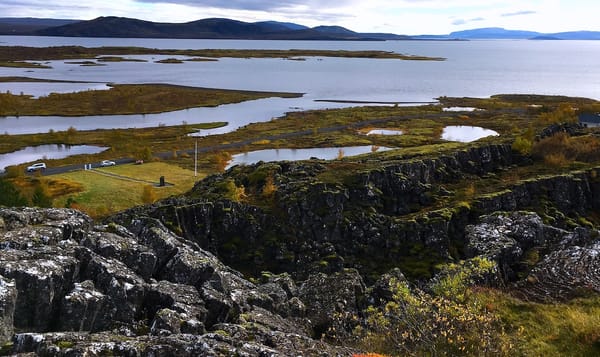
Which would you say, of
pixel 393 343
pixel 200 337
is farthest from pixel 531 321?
pixel 200 337

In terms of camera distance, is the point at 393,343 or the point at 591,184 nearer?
the point at 393,343

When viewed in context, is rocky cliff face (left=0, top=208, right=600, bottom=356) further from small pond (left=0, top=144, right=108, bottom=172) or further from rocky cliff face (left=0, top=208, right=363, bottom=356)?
small pond (left=0, top=144, right=108, bottom=172)

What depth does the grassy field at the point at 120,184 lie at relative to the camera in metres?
79.8

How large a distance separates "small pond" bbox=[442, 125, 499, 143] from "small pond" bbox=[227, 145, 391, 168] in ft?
103

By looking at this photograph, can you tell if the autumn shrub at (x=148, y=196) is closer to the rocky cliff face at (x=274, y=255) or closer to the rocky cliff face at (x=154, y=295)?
the rocky cliff face at (x=274, y=255)

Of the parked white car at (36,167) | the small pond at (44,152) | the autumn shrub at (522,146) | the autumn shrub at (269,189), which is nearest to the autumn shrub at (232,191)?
the autumn shrub at (269,189)

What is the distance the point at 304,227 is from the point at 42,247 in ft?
98.9

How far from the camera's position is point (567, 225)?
2126 inches

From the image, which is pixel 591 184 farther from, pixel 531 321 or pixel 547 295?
pixel 531 321

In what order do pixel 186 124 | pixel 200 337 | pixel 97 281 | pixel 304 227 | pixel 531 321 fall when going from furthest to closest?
1. pixel 186 124
2. pixel 304 227
3. pixel 531 321
4. pixel 97 281
5. pixel 200 337

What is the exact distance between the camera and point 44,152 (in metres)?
137

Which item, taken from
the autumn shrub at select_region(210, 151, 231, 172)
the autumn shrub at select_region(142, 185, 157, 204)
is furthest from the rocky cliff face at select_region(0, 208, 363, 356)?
the autumn shrub at select_region(210, 151, 231, 172)

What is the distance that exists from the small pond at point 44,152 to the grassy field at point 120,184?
30.3m

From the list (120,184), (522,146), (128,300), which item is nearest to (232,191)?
(128,300)
